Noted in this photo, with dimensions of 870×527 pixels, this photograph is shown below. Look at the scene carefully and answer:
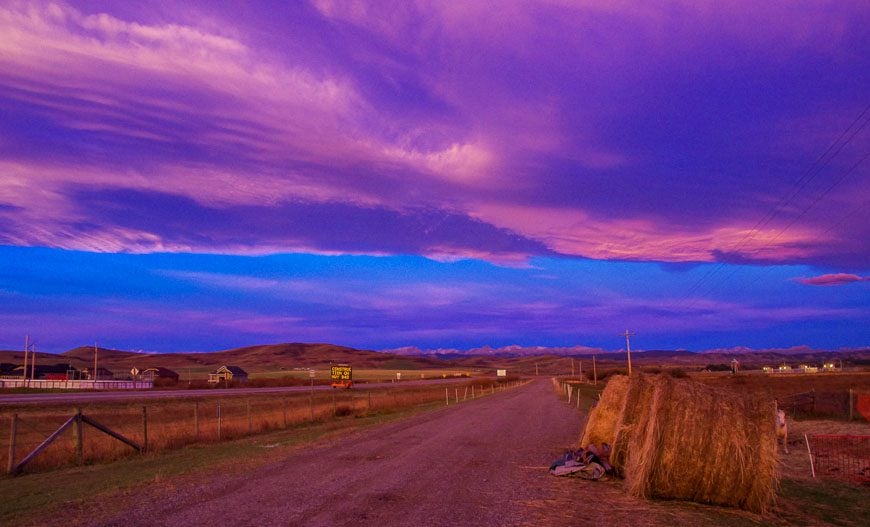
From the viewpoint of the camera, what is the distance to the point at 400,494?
11367 millimetres

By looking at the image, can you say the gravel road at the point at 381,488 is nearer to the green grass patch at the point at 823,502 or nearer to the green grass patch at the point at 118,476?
the green grass patch at the point at 118,476

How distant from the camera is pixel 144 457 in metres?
19.1

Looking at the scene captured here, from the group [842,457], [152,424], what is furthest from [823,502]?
[152,424]

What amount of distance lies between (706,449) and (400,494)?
17.0 feet

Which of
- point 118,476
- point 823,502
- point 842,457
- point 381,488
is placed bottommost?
point 842,457

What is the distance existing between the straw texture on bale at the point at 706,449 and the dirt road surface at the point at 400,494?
649 millimetres

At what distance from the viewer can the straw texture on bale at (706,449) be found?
10562 mm

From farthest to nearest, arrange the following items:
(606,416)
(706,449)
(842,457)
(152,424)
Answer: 1. (152,424)
2. (842,457)
3. (606,416)
4. (706,449)

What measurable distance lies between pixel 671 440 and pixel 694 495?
3.26 feet

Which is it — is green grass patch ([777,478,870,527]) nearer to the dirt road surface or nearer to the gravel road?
the dirt road surface

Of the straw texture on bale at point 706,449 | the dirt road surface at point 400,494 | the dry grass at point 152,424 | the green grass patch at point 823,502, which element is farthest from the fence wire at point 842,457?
the dry grass at point 152,424

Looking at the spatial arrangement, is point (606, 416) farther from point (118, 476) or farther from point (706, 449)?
point (118, 476)

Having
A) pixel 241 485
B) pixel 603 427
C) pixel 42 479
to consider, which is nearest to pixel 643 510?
pixel 603 427

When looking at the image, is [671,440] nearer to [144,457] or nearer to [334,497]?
[334,497]
